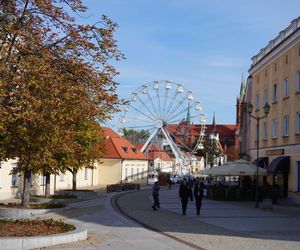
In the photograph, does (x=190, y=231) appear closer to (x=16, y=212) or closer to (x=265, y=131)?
(x=16, y=212)

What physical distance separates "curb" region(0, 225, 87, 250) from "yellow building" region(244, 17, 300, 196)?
24962 millimetres

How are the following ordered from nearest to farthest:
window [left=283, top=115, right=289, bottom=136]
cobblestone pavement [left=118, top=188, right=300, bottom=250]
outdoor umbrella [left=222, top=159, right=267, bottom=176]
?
cobblestone pavement [left=118, top=188, right=300, bottom=250] < outdoor umbrella [left=222, top=159, right=267, bottom=176] < window [left=283, top=115, right=289, bottom=136]

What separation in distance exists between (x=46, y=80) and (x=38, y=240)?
3.99m

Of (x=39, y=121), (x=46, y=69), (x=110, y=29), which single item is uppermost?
(x=110, y=29)

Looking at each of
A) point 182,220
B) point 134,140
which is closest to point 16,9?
point 182,220

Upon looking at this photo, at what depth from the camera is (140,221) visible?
21969 millimetres

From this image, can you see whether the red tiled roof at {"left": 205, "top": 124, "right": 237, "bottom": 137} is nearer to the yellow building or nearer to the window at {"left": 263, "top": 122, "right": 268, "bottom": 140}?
the yellow building

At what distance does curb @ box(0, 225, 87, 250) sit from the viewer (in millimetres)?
13164

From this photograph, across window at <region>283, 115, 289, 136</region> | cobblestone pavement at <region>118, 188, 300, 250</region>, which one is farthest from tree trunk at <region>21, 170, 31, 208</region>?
window at <region>283, 115, 289, 136</region>

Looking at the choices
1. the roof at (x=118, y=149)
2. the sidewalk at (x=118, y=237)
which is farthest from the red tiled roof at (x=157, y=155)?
the sidewalk at (x=118, y=237)

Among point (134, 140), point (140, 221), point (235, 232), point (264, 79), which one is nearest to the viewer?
point (235, 232)

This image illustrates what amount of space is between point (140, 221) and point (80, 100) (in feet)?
29.7

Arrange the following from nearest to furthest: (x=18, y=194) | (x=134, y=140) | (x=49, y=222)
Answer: (x=49, y=222), (x=18, y=194), (x=134, y=140)

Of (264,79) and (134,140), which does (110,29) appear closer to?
(264,79)
